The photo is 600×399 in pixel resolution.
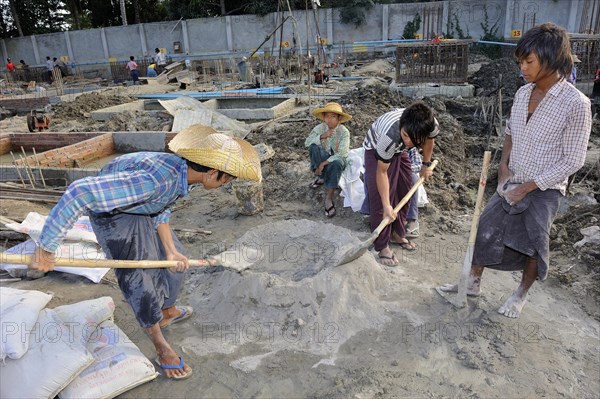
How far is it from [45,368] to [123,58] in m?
25.2

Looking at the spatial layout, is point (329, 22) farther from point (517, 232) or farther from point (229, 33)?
point (517, 232)

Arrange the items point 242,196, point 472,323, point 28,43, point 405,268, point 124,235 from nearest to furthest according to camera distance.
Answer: point 124,235, point 472,323, point 405,268, point 242,196, point 28,43

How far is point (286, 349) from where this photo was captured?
2758mm

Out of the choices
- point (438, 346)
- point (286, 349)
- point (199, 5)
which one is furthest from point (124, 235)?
point (199, 5)

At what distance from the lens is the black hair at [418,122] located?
116 inches

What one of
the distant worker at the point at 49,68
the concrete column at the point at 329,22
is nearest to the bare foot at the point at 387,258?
the concrete column at the point at 329,22

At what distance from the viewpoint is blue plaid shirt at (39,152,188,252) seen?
6.41 ft

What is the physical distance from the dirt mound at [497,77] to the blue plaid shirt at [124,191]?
9436 millimetres

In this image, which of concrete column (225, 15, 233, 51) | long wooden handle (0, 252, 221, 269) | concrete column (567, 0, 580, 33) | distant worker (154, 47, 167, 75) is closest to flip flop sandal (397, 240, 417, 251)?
long wooden handle (0, 252, 221, 269)

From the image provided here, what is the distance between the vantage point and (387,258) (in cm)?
369

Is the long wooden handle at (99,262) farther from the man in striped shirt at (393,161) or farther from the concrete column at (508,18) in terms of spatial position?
the concrete column at (508,18)

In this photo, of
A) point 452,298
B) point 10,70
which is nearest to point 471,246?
point 452,298

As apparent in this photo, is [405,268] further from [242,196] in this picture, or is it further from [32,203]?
[32,203]

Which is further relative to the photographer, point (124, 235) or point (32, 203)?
point (32, 203)
